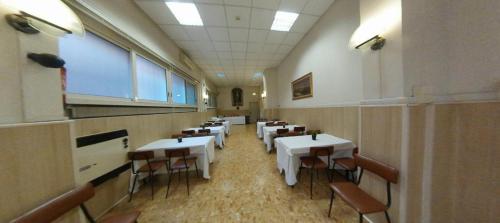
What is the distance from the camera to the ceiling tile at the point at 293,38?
4.40 m

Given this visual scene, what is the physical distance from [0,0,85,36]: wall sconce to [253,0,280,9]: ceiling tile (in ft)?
8.50

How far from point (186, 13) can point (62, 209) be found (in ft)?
11.3

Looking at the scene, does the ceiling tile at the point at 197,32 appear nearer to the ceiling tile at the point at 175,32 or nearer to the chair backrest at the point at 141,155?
the ceiling tile at the point at 175,32

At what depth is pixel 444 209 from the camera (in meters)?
1.28

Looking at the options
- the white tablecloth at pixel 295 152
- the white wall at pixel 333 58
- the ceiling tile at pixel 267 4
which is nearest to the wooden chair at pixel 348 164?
the white tablecloth at pixel 295 152

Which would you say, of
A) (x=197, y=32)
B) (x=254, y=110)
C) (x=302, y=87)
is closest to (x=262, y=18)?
(x=197, y=32)

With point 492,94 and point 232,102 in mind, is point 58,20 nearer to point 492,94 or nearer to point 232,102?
point 492,94

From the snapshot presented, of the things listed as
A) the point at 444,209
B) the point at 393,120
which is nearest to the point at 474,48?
the point at 393,120

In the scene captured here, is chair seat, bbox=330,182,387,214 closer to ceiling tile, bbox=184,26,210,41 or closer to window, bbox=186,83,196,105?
ceiling tile, bbox=184,26,210,41

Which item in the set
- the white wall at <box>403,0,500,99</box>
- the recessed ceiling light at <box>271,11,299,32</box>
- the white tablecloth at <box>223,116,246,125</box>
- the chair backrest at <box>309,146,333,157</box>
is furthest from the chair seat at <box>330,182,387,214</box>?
the white tablecloth at <box>223,116,246,125</box>

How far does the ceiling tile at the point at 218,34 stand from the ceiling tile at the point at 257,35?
2.12ft

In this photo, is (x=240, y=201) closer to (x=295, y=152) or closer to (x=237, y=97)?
(x=295, y=152)

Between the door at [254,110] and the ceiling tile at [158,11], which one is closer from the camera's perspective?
the ceiling tile at [158,11]

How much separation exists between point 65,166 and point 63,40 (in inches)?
60.6
